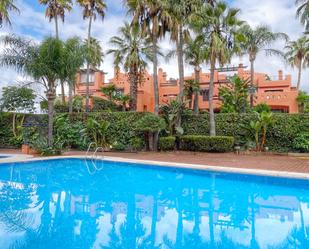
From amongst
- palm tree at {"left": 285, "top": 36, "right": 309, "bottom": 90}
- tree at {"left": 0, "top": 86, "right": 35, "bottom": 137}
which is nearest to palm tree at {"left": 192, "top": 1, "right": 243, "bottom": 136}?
tree at {"left": 0, "top": 86, "right": 35, "bottom": 137}

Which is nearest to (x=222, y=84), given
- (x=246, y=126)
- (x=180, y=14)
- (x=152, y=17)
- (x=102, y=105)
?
(x=246, y=126)

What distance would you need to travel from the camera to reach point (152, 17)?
700 inches

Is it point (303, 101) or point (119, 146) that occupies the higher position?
point (303, 101)

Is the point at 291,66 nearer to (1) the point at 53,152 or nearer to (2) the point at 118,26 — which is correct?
(2) the point at 118,26

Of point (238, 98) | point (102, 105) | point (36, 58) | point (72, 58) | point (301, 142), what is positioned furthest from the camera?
point (102, 105)

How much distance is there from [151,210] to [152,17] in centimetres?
1465

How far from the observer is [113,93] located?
2680cm

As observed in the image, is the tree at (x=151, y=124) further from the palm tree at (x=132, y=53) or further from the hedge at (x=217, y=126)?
the palm tree at (x=132, y=53)

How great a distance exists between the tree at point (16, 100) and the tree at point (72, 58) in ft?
10.6

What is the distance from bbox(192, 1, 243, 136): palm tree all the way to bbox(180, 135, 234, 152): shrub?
2.56 ft

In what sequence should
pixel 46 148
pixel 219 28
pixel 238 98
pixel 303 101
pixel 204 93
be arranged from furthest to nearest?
1. pixel 204 93
2. pixel 303 101
3. pixel 238 98
4. pixel 219 28
5. pixel 46 148

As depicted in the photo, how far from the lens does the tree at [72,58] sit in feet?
48.8

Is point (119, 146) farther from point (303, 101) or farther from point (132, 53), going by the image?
point (303, 101)

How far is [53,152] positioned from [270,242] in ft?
43.5
